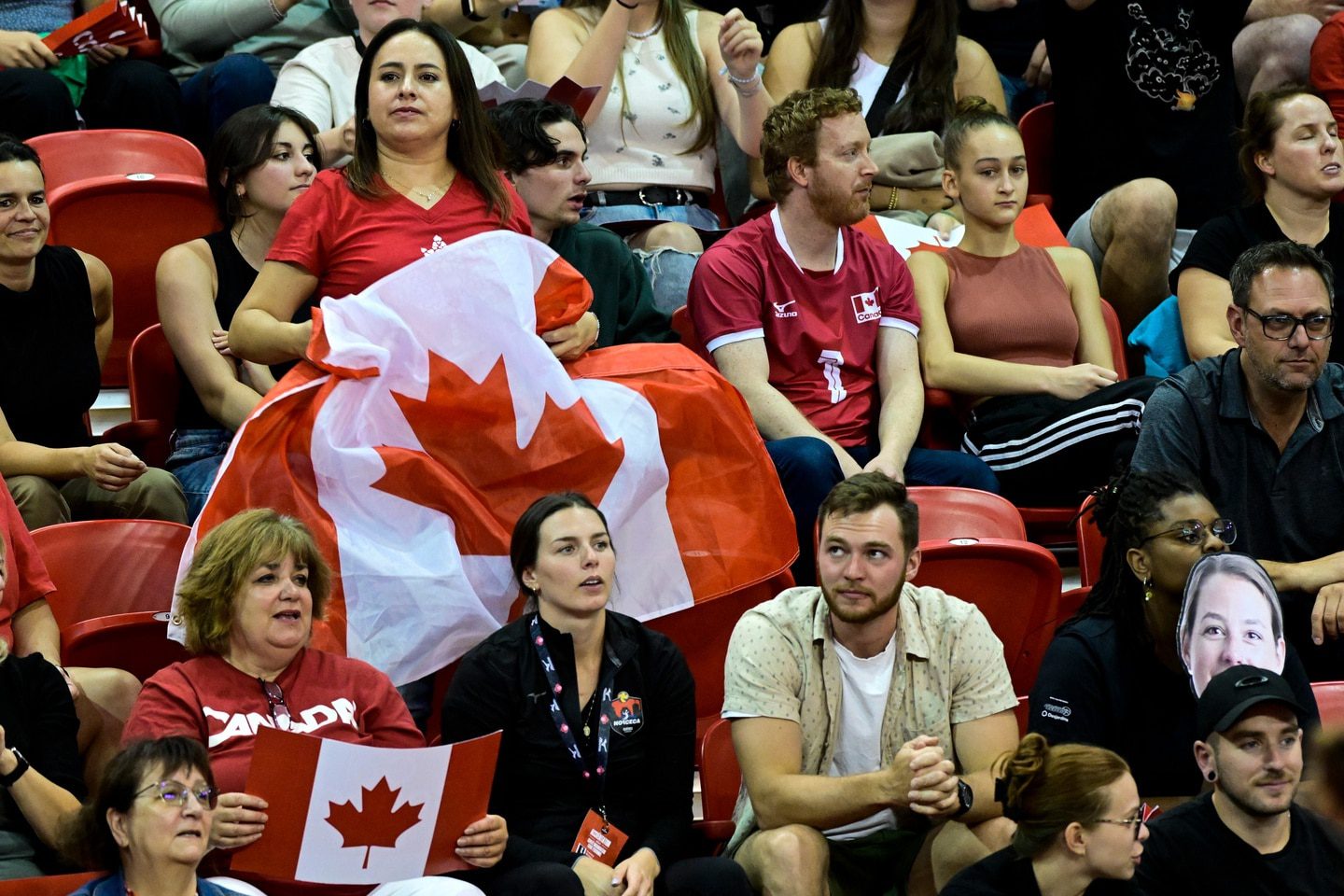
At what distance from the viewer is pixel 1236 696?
3.29 m

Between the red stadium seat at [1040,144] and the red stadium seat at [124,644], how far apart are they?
3497mm

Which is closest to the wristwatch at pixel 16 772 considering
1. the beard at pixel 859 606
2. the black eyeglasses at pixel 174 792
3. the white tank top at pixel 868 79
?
the black eyeglasses at pixel 174 792

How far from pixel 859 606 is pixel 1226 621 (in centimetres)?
75

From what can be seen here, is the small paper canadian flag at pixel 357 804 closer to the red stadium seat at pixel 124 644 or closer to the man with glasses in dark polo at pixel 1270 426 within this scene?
the red stadium seat at pixel 124 644

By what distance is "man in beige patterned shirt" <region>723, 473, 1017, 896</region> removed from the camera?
3.36 metres

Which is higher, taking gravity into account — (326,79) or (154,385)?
(326,79)

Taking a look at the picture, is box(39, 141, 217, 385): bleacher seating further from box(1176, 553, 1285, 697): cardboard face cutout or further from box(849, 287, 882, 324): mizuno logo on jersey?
box(1176, 553, 1285, 697): cardboard face cutout

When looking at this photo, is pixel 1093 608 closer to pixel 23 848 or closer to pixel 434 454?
pixel 434 454

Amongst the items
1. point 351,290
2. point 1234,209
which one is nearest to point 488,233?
point 351,290

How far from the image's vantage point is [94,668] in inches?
143

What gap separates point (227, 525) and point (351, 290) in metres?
0.89

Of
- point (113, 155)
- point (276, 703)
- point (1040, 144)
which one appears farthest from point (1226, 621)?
point (113, 155)

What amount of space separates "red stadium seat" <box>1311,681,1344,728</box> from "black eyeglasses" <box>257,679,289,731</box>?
2.06 meters

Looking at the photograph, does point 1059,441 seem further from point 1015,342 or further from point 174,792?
point 174,792
